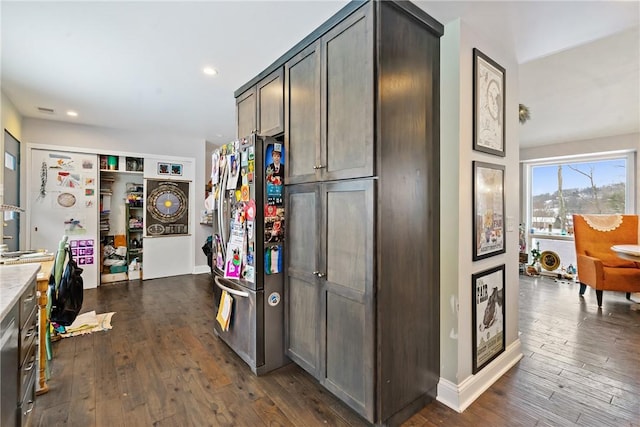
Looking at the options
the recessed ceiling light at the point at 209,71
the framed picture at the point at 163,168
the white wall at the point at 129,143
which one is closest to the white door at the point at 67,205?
the white wall at the point at 129,143

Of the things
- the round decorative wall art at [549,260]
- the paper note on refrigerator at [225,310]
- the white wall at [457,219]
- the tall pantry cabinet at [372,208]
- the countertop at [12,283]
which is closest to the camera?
the countertop at [12,283]

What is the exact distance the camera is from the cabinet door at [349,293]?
1.67 m

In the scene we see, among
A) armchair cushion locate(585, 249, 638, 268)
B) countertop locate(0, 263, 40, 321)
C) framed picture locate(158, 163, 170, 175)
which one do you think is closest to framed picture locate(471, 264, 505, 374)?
countertop locate(0, 263, 40, 321)

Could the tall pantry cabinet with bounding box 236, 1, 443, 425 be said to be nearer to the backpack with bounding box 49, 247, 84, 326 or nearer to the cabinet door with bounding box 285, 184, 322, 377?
the cabinet door with bounding box 285, 184, 322, 377

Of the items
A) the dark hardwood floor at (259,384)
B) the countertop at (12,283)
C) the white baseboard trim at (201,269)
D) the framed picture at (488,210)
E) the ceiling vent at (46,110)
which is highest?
the ceiling vent at (46,110)

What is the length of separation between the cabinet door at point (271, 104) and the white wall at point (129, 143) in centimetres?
339

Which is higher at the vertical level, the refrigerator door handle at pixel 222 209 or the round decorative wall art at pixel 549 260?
the refrigerator door handle at pixel 222 209

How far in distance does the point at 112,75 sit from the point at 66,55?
404 millimetres

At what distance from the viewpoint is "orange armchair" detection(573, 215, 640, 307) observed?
379 cm

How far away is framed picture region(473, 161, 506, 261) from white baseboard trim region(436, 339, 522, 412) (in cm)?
85

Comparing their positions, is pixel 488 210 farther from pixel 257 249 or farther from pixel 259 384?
pixel 259 384

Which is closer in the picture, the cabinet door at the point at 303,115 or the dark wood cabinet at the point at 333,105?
the dark wood cabinet at the point at 333,105

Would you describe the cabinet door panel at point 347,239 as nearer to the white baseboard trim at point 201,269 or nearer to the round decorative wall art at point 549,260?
the white baseboard trim at point 201,269

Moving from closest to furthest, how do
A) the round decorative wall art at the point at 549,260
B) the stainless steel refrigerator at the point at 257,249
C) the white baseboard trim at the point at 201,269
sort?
the stainless steel refrigerator at the point at 257,249
the round decorative wall art at the point at 549,260
the white baseboard trim at the point at 201,269
